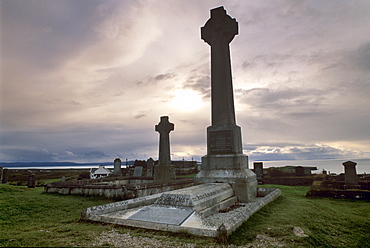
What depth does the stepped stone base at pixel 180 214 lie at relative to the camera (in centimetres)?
440

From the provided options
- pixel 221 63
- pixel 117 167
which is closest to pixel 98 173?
pixel 117 167

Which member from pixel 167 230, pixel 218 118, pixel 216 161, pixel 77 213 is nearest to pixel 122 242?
pixel 167 230

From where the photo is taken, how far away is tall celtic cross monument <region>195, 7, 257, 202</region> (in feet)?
30.1

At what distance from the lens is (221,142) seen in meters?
9.98

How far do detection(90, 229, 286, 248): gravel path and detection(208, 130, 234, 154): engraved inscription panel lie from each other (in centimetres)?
564

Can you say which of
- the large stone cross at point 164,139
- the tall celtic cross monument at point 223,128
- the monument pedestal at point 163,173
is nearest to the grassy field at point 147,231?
the tall celtic cross monument at point 223,128

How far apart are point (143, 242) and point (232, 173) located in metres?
5.93

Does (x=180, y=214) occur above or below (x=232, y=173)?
below

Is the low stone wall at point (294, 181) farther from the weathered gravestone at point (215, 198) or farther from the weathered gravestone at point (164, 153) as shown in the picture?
the weathered gravestone at point (215, 198)

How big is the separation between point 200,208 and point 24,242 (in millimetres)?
3632

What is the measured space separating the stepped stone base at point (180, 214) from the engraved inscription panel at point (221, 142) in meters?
2.93

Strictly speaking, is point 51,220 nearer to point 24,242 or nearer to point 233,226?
point 24,242

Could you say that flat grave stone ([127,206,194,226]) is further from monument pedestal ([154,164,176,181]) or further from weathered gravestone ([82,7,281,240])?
monument pedestal ([154,164,176,181])

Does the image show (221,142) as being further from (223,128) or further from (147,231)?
(147,231)
